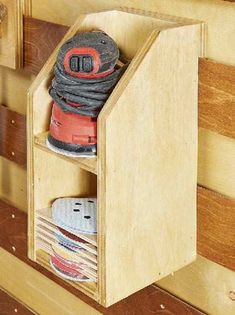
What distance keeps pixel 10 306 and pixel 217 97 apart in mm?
1014

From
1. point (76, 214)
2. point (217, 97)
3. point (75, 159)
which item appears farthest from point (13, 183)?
point (217, 97)

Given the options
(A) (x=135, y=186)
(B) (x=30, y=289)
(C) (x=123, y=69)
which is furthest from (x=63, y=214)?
(B) (x=30, y=289)

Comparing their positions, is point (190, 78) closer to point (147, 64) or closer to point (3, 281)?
point (147, 64)

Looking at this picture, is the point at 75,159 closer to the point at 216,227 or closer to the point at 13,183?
the point at 216,227

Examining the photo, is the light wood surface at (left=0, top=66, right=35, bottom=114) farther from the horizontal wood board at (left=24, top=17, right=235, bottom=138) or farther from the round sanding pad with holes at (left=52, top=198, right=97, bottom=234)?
the horizontal wood board at (left=24, top=17, right=235, bottom=138)

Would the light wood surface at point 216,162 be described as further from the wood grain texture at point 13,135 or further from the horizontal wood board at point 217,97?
the wood grain texture at point 13,135

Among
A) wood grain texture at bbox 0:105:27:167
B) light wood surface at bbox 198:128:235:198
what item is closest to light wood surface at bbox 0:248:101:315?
wood grain texture at bbox 0:105:27:167

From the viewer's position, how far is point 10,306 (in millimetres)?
1998

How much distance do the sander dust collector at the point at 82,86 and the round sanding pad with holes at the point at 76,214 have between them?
0.14 meters

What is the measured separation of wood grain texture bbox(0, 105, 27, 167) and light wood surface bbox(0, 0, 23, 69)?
0.14 m

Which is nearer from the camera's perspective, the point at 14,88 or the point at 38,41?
the point at 38,41

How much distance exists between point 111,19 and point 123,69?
0.53 feet

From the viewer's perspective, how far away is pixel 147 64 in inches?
46.6

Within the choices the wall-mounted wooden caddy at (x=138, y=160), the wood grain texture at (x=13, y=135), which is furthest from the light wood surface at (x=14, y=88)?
the wall-mounted wooden caddy at (x=138, y=160)
